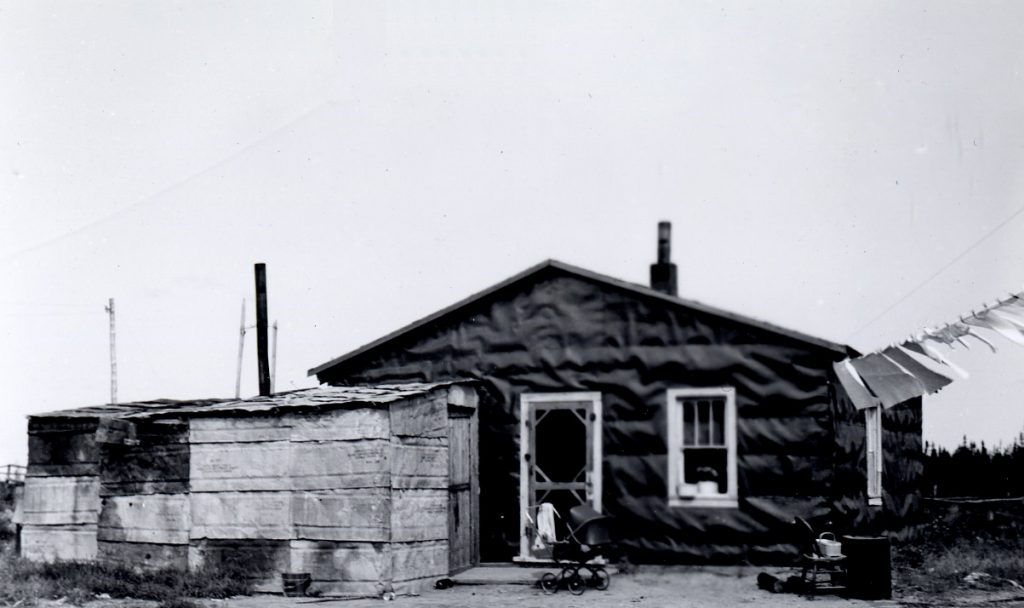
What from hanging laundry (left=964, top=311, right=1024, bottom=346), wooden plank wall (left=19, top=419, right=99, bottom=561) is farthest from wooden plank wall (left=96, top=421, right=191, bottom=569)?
hanging laundry (left=964, top=311, right=1024, bottom=346)

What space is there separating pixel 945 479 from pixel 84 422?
17.3 m

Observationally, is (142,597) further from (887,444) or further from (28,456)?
(887,444)

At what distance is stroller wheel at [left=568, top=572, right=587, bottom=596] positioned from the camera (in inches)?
572

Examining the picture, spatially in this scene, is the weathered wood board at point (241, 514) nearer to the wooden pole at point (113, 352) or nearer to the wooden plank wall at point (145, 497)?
the wooden plank wall at point (145, 497)

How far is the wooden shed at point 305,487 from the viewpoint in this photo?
47.1 ft

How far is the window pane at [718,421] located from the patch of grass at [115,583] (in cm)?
642

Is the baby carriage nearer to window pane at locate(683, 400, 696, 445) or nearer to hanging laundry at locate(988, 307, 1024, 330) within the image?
window pane at locate(683, 400, 696, 445)

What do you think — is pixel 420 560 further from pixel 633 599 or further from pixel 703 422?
pixel 703 422

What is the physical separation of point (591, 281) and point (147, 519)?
6.92m

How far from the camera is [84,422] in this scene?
17406mm

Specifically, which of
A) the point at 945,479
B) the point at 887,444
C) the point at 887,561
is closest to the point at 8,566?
the point at 887,561

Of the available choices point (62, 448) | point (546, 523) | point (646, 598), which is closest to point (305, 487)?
point (546, 523)

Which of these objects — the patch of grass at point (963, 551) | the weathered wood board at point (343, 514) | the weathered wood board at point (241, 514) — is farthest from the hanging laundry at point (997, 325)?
the weathered wood board at point (241, 514)

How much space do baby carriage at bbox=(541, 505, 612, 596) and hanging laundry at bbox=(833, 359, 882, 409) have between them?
3.41 metres
